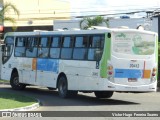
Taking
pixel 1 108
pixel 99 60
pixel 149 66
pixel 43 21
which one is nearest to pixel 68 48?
pixel 99 60

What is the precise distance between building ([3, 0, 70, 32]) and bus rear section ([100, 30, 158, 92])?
4357 centimetres

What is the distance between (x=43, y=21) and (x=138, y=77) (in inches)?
2143

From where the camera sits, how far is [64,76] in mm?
21859

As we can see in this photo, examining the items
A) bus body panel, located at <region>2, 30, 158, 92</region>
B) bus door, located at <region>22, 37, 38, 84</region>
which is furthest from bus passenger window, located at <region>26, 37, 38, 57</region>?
bus body panel, located at <region>2, 30, 158, 92</region>

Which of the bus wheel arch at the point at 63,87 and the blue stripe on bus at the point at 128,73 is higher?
the blue stripe on bus at the point at 128,73

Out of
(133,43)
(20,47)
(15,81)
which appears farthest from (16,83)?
(133,43)

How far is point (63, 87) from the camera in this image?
2189 cm

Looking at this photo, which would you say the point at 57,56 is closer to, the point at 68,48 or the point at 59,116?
the point at 68,48

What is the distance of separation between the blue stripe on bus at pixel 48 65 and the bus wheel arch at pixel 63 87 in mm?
501

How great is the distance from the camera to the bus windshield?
63.7ft

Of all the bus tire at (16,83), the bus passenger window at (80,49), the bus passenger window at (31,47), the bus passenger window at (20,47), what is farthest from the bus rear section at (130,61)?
the bus tire at (16,83)

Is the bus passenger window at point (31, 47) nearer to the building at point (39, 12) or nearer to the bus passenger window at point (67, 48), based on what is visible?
the bus passenger window at point (67, 48)

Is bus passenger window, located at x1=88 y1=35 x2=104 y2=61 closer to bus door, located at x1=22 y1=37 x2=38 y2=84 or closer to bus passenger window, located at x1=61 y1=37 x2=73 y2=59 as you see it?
bus passenger window, located at x1=61 y1=37 x2=73 y2=59

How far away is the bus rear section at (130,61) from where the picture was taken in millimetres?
19234
